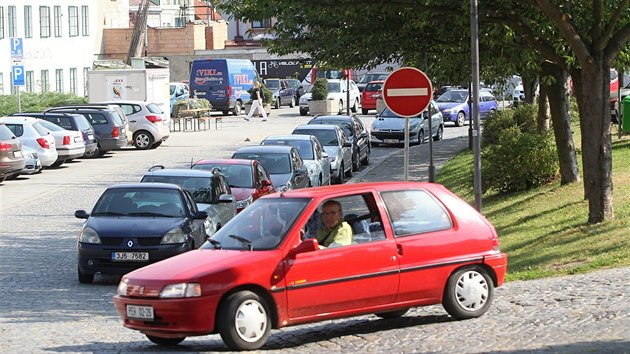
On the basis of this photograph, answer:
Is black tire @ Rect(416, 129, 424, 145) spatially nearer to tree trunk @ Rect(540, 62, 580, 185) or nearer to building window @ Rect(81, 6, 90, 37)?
tree trunk @ Rect(540, 62, 580, 185)

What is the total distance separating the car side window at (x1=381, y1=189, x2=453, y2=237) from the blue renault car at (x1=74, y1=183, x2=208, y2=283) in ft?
20.4

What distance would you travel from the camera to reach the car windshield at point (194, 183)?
70.7 ft

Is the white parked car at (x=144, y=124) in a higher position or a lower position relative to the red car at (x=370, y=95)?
lower

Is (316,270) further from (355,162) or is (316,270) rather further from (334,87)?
(334,87)

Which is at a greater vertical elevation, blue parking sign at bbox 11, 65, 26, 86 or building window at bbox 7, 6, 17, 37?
building window at bbox 7, 6, 17, 37

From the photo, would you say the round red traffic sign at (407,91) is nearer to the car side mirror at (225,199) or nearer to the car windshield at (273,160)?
the car side mirror at (225,199)

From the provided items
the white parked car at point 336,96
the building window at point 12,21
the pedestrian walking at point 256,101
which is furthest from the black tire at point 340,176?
the building window at point 12,21

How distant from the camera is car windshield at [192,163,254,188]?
24.8m

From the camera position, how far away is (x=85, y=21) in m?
75.6

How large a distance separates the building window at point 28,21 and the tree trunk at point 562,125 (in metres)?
44.7

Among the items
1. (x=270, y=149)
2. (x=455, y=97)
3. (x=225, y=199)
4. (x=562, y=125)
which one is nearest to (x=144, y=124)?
(x=270, y=149)

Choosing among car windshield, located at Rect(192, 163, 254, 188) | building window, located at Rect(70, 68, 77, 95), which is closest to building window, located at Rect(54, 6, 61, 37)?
building window, located at Rect(70, 68, 77, 95)

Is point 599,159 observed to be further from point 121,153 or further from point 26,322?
point 121,153

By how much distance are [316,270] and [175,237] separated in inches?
267
